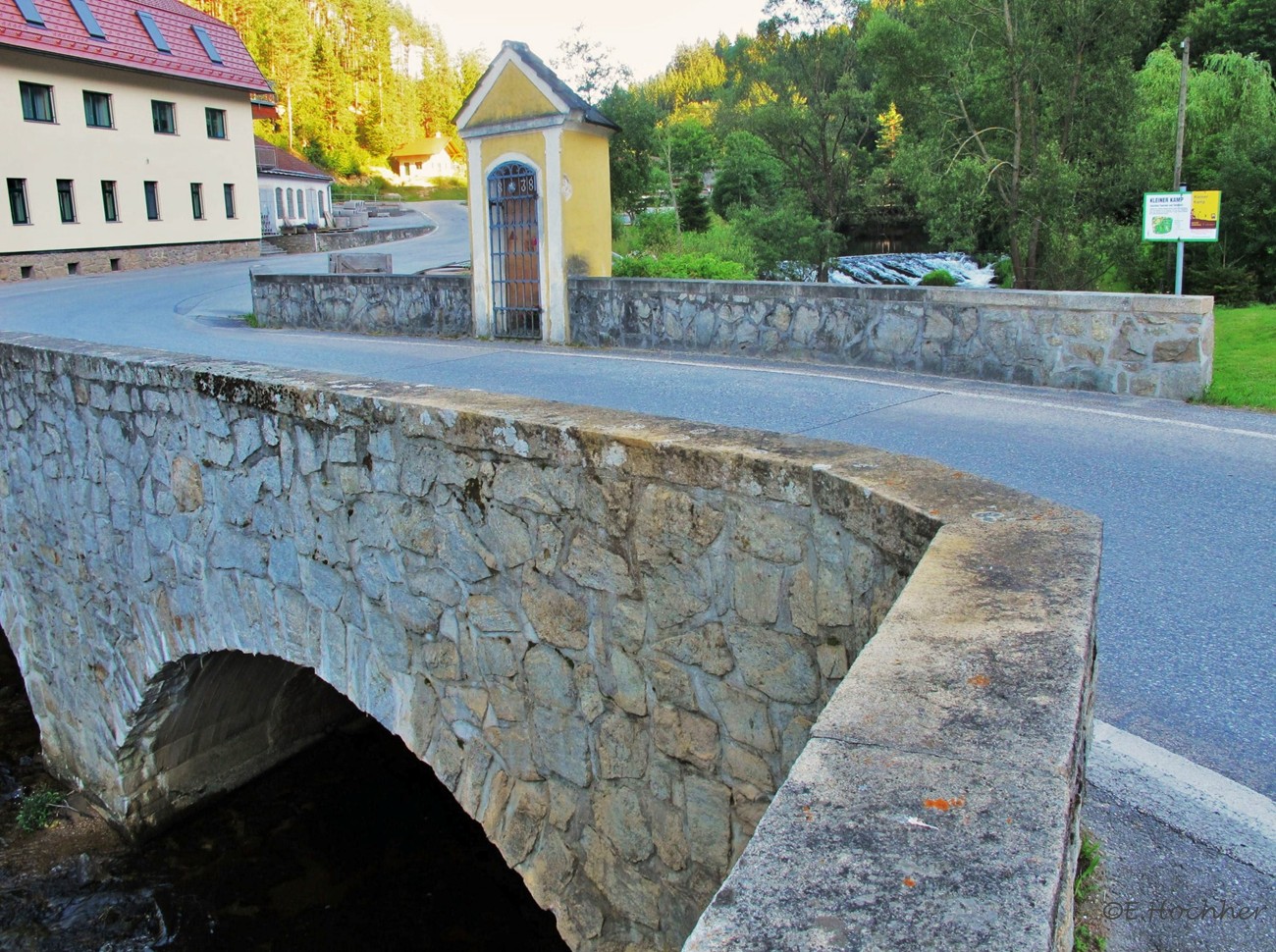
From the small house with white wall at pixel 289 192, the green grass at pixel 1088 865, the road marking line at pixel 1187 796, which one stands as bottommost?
the road marking line at pixel 1187 796

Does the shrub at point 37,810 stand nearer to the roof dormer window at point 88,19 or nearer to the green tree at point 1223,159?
the green tree at point 1223,159

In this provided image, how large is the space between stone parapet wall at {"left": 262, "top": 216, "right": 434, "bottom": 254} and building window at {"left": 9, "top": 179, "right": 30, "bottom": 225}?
10.7 meters

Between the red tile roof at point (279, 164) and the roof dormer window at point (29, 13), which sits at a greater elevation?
the roof dormer window at point (29, 13)

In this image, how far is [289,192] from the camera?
172 feet

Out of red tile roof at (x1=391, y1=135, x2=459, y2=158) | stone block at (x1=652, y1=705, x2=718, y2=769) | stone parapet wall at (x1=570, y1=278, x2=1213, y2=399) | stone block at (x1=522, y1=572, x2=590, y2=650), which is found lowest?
stone block at (x1=652, y1=705, x2=718, y2=769)

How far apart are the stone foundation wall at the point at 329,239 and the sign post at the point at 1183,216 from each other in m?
34.2

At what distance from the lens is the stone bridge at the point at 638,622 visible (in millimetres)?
1602

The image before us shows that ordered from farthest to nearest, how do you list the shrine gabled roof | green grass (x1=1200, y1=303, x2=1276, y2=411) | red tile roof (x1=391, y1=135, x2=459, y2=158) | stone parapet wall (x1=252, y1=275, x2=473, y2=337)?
red tile roof (x1=391, y1=135, x2=459, y2=158) < stone parapet wall (x1=252, y1=275, x2=473, y2=337) < the shrine gabled roof < green grass (x1=1200, y1=303, x2=1276, y2=411)

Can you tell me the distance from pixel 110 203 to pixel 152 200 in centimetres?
180

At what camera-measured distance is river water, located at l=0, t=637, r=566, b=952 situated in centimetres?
777

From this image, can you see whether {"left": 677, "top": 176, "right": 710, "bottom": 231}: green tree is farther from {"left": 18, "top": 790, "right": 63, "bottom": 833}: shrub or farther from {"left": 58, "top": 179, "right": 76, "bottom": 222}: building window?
{"left": 18, "top": 790, "right": 63, "bottom": 833}: shrub

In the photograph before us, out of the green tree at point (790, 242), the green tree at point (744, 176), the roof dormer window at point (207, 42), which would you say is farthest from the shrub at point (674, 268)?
the roof dormer window at point (207, 42)

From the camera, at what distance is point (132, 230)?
1437 inches

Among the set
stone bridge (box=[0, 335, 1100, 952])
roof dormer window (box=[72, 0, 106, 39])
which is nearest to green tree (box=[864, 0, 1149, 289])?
stone bridge (box=[0, 335, 1100, 952])
